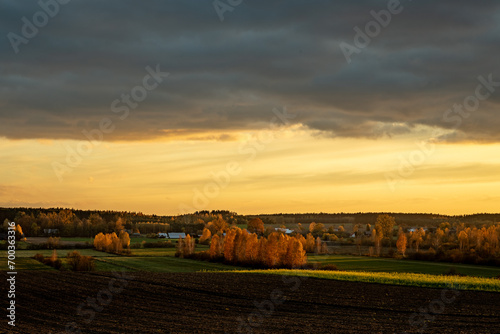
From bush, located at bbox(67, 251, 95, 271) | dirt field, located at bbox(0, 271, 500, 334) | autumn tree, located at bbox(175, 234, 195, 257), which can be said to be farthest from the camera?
autumn tree, located at bbox(175, 234, 195, 257)

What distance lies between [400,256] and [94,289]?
9625 cm

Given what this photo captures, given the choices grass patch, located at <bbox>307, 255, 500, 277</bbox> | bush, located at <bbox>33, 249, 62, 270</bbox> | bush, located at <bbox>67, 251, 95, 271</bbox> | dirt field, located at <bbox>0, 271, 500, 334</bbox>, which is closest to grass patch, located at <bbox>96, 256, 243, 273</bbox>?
bush, located at <bbox>67, 251, 95, 271</bbox>

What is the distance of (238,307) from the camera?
41125 mm

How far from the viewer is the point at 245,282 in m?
58.3

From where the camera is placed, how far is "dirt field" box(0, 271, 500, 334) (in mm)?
31719

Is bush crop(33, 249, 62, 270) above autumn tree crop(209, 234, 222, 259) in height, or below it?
below

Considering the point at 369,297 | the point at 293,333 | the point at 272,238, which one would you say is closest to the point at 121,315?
the point at 293,333

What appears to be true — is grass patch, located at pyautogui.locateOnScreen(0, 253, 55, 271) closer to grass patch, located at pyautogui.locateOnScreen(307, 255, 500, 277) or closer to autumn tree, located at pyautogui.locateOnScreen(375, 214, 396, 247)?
grass patch, located at pyautogui.locateOnScreen(307, 255, 500, 277)

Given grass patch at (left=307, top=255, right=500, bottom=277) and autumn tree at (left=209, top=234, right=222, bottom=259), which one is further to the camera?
autumn tree at (left=209, top=234, right=222, bottom=259)

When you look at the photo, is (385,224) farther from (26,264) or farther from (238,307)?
(238,307)

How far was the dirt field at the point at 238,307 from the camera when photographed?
3172 centimetres

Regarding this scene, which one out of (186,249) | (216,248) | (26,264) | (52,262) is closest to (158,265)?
(52,262)

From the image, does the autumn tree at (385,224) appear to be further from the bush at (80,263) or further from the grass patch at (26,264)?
the grass patch at (26,264)

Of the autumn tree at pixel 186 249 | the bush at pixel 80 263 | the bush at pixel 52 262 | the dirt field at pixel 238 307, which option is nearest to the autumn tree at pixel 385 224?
the autumn tree at pixel 186 249
